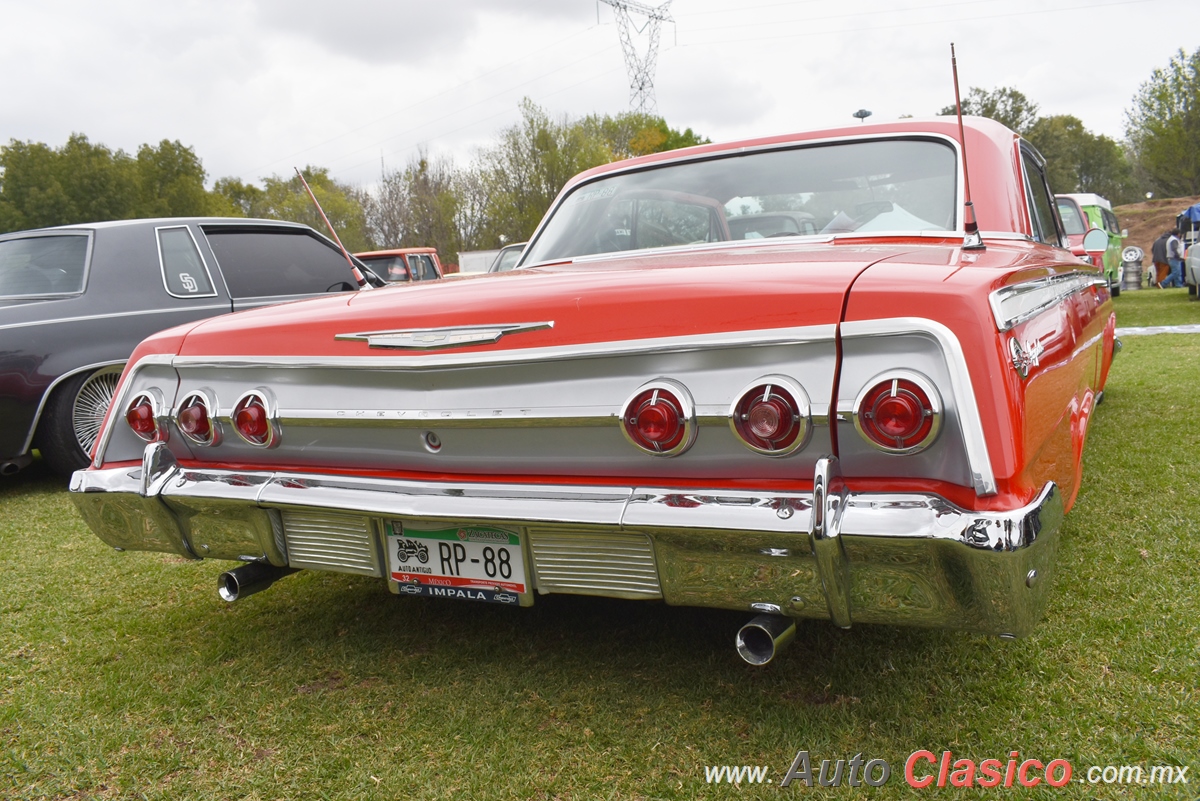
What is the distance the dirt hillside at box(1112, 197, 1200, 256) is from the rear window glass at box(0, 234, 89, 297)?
41.5m

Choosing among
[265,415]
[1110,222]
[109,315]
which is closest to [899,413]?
[265,415]

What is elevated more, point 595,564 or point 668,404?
point 668,404

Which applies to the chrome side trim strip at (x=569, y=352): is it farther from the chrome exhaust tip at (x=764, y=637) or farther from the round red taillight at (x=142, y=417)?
the chrome exhaust tip at (x=764, y=637)

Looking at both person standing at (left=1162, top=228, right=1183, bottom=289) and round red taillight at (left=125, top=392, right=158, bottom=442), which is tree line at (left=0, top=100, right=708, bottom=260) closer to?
person standing at (left=1162, top=228, right=1183, bottom=289)

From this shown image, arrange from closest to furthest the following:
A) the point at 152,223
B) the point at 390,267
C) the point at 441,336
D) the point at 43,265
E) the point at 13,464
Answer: the point at 441,336, the point at 13,464, the point at 43,265, the point at 152,223, the point at 390,267

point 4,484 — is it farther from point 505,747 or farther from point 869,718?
point 869,718

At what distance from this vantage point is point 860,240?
8.86 feet

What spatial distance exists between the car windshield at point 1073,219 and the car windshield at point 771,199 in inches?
462

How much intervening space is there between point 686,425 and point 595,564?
41 centimetres

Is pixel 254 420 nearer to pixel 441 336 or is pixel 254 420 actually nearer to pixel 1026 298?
pixel 441 336

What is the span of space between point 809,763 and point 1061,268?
5.56ft

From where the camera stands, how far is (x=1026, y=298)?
2047mm

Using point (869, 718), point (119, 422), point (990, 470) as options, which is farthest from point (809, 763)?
point (119, 422)

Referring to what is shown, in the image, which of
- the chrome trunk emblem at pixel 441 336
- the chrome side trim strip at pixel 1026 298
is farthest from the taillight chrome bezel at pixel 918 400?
the chrome trunk emblem at pixel 441 336
